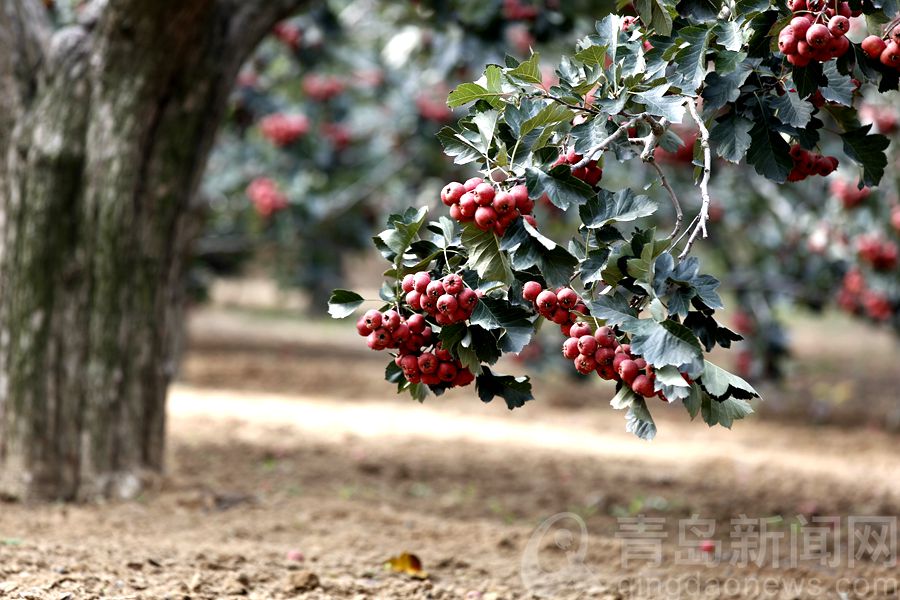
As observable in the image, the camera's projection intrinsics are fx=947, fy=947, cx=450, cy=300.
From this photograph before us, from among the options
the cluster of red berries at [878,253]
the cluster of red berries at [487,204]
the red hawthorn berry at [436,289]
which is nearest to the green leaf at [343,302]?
the red hawthorn berry at [436,289]

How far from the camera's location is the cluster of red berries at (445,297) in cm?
190

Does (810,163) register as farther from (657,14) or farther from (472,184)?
(472,184)

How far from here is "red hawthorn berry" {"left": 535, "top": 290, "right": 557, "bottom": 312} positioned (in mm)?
1888

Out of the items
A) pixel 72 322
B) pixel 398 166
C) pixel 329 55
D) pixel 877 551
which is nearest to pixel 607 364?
pixel 877 551

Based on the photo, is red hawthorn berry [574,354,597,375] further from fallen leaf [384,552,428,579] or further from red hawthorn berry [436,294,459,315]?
fallen leaf [384,552,428,579]

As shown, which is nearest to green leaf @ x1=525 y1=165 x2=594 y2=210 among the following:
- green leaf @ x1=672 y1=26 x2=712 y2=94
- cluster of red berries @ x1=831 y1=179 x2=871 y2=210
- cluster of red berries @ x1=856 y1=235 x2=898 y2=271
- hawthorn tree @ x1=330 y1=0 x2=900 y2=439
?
hawthorn tree @ x1=330 y1=0 x2=900 y2=439

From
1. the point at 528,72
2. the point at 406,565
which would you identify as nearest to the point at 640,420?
the point at 528,72

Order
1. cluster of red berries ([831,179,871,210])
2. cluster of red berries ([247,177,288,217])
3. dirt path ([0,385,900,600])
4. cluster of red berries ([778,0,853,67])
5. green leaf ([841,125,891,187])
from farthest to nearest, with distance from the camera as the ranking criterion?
1. cluster of red berries ([247,177,288,217])
2. cluster of red berries ([831,179,871,210])
3. dirt path ([0,385,900,600])
4. green leaf ([841,125,891,187])
5. cluster of red berries ([778,0,853,67])

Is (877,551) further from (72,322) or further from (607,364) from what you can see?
(72,322)

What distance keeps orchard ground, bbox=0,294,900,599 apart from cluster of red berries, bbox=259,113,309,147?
78.5 inches

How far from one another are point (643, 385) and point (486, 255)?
0.41 m

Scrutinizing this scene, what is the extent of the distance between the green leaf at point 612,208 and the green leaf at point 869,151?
1.95 ft

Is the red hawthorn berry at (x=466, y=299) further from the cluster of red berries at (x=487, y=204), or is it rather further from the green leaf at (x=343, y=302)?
the green leaf at (x=343, y=302)

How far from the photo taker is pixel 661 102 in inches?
78.4
